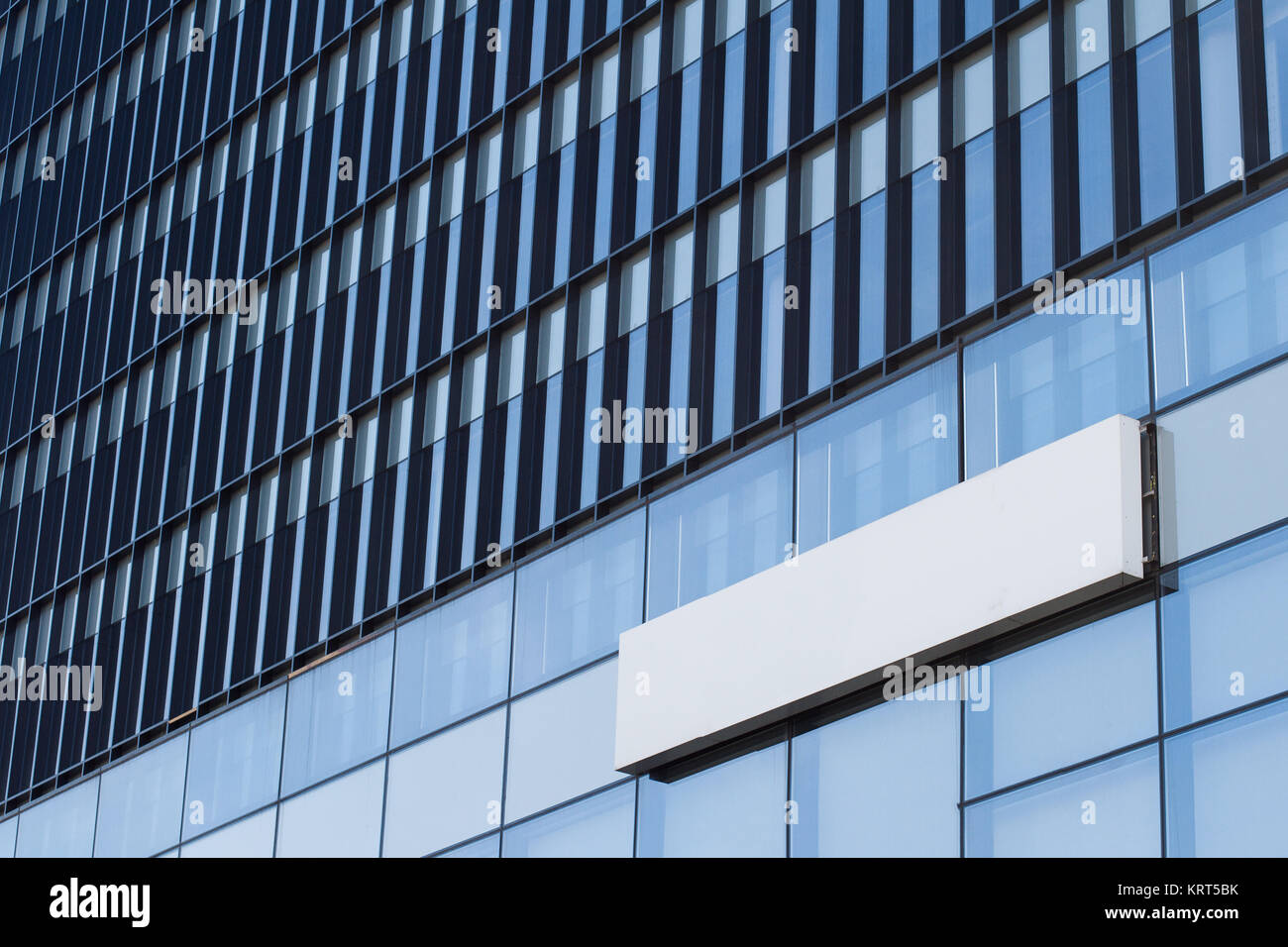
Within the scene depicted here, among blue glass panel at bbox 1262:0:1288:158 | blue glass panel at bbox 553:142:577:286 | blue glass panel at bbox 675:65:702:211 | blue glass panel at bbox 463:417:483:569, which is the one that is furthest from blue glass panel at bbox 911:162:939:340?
blue glass panel at bbox 463:417:483:569

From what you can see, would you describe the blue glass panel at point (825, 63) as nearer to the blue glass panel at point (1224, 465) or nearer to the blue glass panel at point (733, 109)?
the blue glass panel at point (733, 109)

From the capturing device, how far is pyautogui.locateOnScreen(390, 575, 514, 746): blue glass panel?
3709 cm

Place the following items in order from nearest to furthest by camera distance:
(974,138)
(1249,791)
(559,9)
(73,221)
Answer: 1. (1249,791)
2. (974,138)
3. (559,9)
4. (73,221)

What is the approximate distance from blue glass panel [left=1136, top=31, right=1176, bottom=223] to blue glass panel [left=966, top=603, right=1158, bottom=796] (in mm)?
5150

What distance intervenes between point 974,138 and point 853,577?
6.38m

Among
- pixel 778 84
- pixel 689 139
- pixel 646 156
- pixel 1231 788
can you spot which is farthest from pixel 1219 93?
pixel 646 156

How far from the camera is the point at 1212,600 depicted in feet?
84.7

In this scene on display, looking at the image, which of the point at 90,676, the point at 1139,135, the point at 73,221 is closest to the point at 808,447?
the point at 1139,135

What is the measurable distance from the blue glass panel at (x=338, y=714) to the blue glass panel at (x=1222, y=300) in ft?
53.9

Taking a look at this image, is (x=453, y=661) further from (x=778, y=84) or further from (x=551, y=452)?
(x=778, y=84)

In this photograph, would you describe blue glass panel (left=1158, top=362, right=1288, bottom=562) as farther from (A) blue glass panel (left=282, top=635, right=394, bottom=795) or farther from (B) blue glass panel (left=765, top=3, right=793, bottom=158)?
(A) blue glass panel (left=282, top=635, right=394, bottom=795)

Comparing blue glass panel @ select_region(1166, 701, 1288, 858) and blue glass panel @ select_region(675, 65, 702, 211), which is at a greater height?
blue glass panel @ select_region(675, 65, 702, 211)

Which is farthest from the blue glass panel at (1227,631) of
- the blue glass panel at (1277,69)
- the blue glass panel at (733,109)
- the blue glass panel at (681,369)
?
the blue glass panel at (733,109)

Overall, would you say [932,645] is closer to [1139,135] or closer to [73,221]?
[1139,135]
